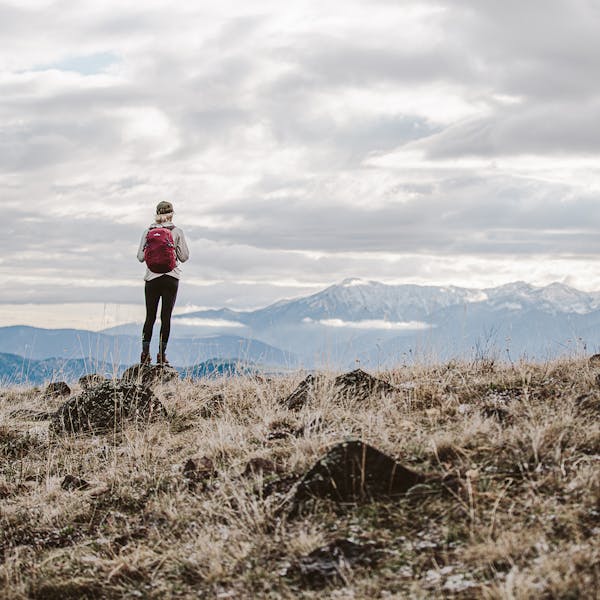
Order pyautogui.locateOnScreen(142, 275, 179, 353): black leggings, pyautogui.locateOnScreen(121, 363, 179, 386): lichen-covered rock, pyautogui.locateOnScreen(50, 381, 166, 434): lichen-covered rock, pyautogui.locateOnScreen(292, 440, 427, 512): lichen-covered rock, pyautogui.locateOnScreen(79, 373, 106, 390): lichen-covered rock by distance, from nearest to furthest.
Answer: pyautogui.locateOnScreen(292, 440, 427, 512): lichen-covered rock → pyautogui.locateOnScreen(50, 381, 166, 434): lichen-covered rock → pyautogui.locateOnScreen(121, 363, 179, 386): lichen-covered rock → pyautogui.locateOnScreen(142, 275, 179, 353): black leggings → pyautogui.locateOnScreen(79, 373, 106, 390): lichen-covered rock

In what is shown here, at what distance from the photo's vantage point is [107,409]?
917 centimetres

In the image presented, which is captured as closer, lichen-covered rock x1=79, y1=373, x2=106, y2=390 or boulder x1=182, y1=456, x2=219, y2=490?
boulder x1=182, y1=456, x2=219, y2=490

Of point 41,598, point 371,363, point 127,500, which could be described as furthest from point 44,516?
point 371,363

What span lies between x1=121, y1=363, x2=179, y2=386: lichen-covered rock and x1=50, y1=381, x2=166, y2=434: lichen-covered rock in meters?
2.28

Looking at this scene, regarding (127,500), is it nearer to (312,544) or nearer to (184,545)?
(184,545)

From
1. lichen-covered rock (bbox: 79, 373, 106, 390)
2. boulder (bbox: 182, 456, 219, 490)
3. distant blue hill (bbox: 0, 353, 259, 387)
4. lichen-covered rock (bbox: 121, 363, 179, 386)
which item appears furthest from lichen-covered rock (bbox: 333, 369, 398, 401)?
lichen-covered rock (bbox: 79, 373, 106, 390)

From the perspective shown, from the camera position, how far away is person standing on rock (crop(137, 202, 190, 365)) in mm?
12664

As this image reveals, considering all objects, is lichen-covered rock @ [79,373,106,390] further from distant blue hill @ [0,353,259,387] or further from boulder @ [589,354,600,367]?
boulder @ [589,354,600,367]

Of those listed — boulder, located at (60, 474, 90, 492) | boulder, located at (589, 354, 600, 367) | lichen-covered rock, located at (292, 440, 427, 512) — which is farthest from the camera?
boulder, located at (589, 354, 600, 367)

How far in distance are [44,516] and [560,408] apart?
14.3 ft

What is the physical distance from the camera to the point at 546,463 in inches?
202

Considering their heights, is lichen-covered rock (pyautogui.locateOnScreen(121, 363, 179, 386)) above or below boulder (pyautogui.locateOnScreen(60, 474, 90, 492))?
above

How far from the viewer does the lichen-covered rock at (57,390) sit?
1255cm

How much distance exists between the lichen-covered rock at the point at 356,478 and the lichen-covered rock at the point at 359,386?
8.18ft
